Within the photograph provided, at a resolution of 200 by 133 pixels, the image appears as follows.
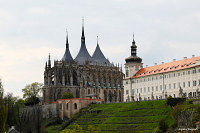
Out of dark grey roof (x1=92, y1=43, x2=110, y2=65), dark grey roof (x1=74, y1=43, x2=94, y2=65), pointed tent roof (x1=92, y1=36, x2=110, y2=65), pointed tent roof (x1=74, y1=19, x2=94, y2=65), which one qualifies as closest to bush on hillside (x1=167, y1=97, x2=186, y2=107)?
pointed tent roof (x1=74, y1=19, x2=94, y2=65)

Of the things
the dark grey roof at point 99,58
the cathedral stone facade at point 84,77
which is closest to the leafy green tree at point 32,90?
the cathedral stone facade at point 84,77

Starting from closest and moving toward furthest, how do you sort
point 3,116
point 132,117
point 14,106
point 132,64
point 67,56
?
point 3,116
point 132,117
point 14,106
point 132,64
point 67,56

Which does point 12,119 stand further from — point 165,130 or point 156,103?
point 165,130

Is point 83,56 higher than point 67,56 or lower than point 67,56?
higher

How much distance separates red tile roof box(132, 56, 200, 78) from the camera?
9381cm

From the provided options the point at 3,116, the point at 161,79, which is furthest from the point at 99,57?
the point at 3,116

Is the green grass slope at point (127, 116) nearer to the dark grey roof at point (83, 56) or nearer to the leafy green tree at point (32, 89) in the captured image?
the leafy green tree at point (32, 89)

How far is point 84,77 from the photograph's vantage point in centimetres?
14288

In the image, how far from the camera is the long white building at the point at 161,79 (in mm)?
90938

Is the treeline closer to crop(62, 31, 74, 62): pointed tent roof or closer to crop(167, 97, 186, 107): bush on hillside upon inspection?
crop(62, 31, 74, 62): pointed tent roof

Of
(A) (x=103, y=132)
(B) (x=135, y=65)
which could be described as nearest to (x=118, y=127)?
(A) (x=103, y=132)

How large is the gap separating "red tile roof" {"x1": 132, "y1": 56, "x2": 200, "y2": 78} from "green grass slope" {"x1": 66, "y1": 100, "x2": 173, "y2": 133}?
10806 millimetres

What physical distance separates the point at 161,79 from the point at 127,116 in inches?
651

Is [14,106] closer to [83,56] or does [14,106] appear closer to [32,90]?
[32,90]
